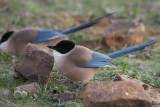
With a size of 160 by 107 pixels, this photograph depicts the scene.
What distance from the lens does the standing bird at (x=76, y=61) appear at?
13.2 feet

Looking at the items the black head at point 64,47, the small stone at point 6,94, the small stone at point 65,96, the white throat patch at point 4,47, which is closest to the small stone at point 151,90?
the small stone at point 65,96

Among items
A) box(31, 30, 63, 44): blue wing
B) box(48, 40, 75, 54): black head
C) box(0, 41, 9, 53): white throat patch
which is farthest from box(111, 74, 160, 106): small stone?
box(0, 41, 9, 53): white throat patch

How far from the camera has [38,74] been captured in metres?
4.18

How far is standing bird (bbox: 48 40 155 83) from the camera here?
4.03 m

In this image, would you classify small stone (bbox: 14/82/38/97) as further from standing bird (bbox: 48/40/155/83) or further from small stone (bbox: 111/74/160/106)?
small stone (bbox: 111/74/160/106)

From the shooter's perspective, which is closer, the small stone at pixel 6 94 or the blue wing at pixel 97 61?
the small stone at pixel 6 94

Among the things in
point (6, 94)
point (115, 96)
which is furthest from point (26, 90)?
point (115, 96)

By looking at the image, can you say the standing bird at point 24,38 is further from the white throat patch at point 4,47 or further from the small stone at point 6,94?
the small stone at point 6,94

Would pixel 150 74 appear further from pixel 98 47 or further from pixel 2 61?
pixel 2 61

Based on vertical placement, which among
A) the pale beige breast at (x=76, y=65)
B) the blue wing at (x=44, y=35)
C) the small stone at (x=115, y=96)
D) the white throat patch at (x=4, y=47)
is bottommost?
the small stone at (x=115, y=96)

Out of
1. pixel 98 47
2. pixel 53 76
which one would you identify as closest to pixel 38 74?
pixel 53 76

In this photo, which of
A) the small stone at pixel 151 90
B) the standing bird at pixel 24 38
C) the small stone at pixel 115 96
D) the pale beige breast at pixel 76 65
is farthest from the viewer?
the standing bird at pixel 24 38

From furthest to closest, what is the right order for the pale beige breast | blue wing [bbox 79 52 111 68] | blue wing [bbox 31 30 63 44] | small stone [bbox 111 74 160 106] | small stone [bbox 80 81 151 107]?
blue wing [bbox 31 30 63 44], blue wing [bbox 79 52 111 68], the pale beige breast, small stone [bbox 111 74 160 106], small stone [bbox 80 81 151 107]

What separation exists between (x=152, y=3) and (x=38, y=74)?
6.33m
